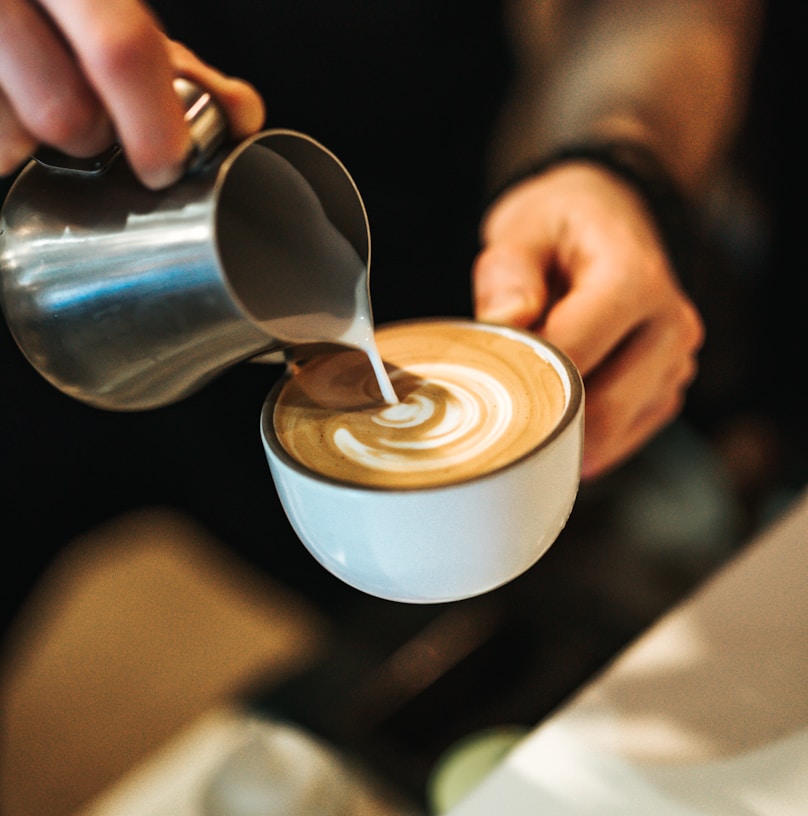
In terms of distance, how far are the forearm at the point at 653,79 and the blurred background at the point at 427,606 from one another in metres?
0.20

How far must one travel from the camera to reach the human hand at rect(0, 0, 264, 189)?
0.42 metres

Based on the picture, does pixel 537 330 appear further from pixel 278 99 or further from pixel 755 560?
pixel 278 99

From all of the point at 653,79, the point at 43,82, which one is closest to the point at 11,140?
the point at 43,82

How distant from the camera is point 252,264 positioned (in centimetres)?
62

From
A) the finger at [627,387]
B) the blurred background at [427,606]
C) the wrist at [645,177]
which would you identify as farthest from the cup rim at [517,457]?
the blurred background at [427,606]

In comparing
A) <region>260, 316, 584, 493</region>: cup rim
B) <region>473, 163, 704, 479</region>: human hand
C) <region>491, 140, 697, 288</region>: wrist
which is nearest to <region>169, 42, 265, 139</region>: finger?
<region>260, 316, 584, 493</region>: cup rim

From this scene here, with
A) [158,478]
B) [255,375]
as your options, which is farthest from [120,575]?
[255,375]

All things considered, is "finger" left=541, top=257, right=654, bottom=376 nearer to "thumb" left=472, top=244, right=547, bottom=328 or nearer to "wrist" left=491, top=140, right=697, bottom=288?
"thumb" left=472, top=244, right=547, bottom=328

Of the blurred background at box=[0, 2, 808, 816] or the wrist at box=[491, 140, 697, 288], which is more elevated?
the wrist at box=[491, 140, 697, 288]

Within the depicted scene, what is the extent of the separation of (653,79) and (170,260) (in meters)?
0.94

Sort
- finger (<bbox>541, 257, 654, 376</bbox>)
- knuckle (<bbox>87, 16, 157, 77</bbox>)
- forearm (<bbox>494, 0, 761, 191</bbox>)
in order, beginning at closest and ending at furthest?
knuckle (<bbox>87, 16, 157, 77</bbox>)
finger (<bbox>541, 257, 654, 376</bbox>)
forearm (<bbox>494, 0, 761, 191</bbox>)

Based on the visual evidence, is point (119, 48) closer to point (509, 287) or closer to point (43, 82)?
point (43, 82)

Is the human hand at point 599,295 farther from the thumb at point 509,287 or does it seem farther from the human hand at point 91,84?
the human hand at point 91,84

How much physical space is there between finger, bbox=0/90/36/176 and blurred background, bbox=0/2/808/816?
72 centimetres
